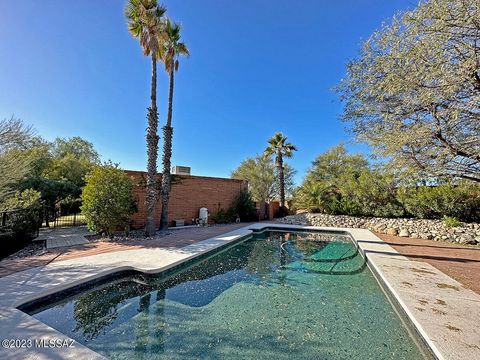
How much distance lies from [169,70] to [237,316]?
471 inches

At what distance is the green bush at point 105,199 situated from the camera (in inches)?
372

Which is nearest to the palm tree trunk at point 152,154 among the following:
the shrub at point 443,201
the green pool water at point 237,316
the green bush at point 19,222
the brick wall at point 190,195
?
the brick wall at point 190,195

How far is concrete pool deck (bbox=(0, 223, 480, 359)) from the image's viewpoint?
2879 mm

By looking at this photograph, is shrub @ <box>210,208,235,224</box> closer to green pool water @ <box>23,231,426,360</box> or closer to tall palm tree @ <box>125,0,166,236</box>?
tall palm tree @ <box>125,0,166,236</box>

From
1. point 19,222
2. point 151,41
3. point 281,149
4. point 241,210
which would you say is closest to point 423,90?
point 151,41

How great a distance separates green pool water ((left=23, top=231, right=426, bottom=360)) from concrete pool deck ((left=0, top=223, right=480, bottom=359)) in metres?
0.35

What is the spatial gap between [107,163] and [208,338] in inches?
367

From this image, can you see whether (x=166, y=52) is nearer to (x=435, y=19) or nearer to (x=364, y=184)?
(x=435, y=19)

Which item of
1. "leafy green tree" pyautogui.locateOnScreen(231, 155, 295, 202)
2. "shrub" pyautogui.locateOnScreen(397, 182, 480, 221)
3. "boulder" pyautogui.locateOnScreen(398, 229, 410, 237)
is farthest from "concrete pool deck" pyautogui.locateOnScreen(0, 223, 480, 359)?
"leafy green tree" pyautogui.locateOnScreen(231, 155, 295, 202)

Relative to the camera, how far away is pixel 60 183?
13.8 metres

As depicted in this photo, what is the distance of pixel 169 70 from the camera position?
11.7 m

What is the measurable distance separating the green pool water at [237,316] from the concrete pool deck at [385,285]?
0.35 metres

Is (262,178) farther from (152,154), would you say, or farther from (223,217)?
(152,154)

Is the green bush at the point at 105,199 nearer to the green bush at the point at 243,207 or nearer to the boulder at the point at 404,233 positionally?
the green bush at the point at 243,207
